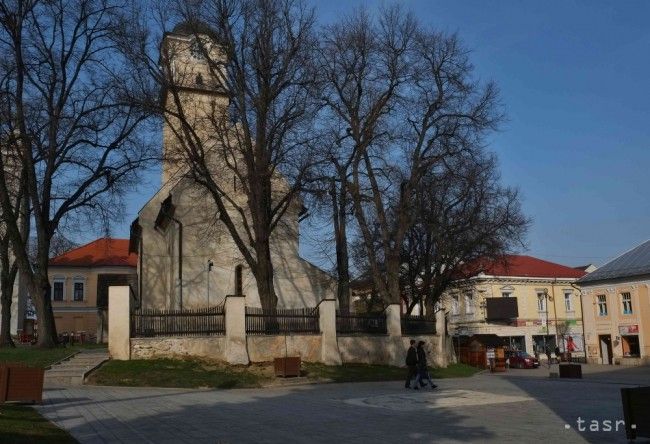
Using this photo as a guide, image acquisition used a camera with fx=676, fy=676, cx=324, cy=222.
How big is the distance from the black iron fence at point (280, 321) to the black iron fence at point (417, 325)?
5.46 metres

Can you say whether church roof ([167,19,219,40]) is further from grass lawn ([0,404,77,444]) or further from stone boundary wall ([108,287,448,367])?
grass lawn ([0,404,77,444])

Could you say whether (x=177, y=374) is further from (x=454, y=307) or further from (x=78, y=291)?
(x=78, y=291)

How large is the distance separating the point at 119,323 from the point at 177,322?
212 cm

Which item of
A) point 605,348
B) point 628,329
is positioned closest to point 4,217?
point 628,329

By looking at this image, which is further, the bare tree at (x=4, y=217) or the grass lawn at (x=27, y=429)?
the bare tree at (x=4, y=217)

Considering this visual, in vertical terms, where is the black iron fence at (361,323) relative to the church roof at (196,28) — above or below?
below

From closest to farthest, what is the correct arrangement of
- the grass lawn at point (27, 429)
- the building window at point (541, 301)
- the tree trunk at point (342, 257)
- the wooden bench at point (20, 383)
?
Answer: the grass lawn at point (27, 429), the wooden bench at point (20, 383), the tree trunk at point (342, 257), the building window at point (541, 301)

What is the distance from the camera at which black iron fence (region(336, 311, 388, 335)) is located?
2856 centimetres

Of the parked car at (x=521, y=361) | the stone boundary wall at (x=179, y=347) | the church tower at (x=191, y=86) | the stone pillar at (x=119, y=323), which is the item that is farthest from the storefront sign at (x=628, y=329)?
the stone pillar at (x=119, y=323)

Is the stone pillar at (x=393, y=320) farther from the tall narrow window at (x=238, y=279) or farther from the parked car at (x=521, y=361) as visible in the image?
the parked car at (x=521, y=361)

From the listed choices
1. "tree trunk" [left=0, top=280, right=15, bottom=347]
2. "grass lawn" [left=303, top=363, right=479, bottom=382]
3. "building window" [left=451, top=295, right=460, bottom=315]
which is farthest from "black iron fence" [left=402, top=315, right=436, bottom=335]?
"building window" [left=451, top=295, right=460, bottom=315]

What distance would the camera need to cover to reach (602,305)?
52875mm

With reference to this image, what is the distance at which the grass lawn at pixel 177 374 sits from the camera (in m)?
21.4

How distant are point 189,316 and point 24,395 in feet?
36.7
